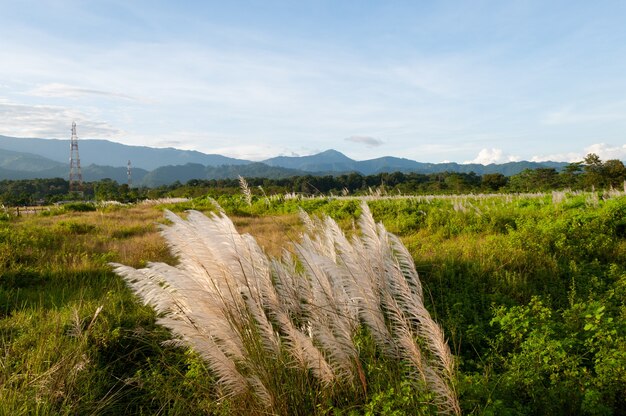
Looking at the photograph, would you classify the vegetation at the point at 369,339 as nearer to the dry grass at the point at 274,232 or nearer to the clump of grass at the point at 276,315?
the clump of grass at the point at 276,315

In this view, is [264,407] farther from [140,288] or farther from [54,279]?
[54,279]

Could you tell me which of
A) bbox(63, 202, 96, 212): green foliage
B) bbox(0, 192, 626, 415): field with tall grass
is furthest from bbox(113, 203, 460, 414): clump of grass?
bbox(63, 202, 96, 212): green foliage

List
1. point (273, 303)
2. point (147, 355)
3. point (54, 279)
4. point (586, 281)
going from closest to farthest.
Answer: point (273, 303)
point (147, 355)
point (586, 281)
point (54, 279)

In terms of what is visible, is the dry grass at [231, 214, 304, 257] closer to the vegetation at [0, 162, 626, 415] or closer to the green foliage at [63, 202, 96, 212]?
the vegetation at [0, 162, 626, 415]

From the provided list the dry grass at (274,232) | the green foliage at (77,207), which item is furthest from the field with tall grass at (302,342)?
the green foliage at (77,207)

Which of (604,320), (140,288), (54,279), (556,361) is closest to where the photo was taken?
(140,288)

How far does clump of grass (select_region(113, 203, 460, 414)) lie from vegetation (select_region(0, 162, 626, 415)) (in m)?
0.03

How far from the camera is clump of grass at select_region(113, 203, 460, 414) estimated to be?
245 cm

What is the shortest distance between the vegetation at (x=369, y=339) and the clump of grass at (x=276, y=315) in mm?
32

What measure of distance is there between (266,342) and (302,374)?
12.5 inches

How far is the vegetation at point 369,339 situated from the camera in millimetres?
2568

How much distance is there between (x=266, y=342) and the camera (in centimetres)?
260

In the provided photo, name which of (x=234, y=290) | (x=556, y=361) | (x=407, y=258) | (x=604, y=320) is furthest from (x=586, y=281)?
(x=234, y=290)

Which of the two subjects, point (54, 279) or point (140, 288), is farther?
point (54, 279)
